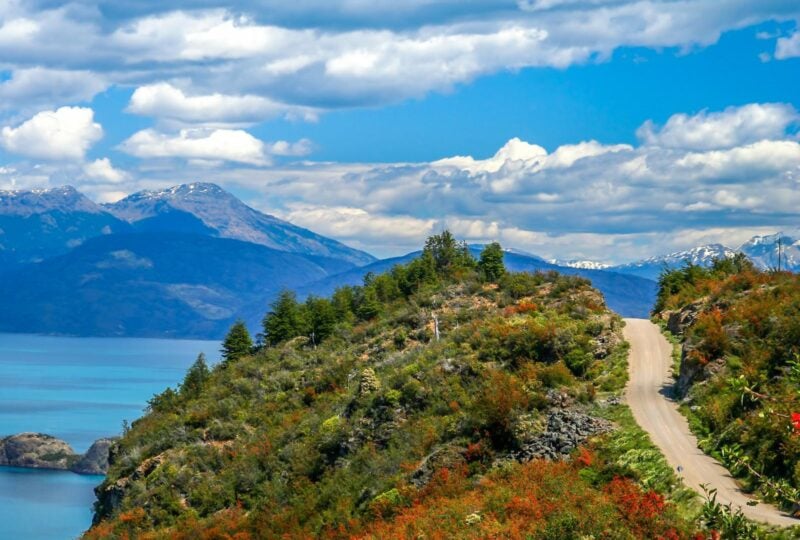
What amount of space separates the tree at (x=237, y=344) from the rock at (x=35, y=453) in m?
88.1

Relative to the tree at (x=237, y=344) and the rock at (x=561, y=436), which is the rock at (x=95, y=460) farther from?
the rock at (x=561, y=436)

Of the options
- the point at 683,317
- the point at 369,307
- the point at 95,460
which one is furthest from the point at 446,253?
the point at 95,460

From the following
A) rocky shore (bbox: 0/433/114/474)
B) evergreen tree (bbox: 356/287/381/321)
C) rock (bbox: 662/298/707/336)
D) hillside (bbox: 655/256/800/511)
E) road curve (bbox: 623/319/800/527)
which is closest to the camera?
road curve (bbox: 623/319/800/527)

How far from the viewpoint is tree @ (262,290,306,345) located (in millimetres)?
74438

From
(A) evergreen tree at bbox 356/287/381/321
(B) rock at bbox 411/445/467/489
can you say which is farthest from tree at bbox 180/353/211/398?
(B) rock at bbox 411/445/467/489

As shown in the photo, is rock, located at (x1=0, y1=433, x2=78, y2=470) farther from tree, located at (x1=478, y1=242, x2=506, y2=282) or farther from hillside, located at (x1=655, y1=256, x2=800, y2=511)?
hillside, located at (x1=655, y1=256, x2=800, y2=511)

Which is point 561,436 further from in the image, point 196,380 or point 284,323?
point 284,323

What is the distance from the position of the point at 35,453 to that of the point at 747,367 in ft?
484

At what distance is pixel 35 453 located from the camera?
154 metres

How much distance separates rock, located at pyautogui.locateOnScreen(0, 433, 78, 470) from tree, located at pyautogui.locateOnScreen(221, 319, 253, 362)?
88.1m

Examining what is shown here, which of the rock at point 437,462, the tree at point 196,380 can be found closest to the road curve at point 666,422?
the rock at point 437,462

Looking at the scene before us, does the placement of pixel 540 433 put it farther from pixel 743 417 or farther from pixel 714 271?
pixel 714 271

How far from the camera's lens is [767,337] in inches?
1276

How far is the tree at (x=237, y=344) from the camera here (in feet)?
252
